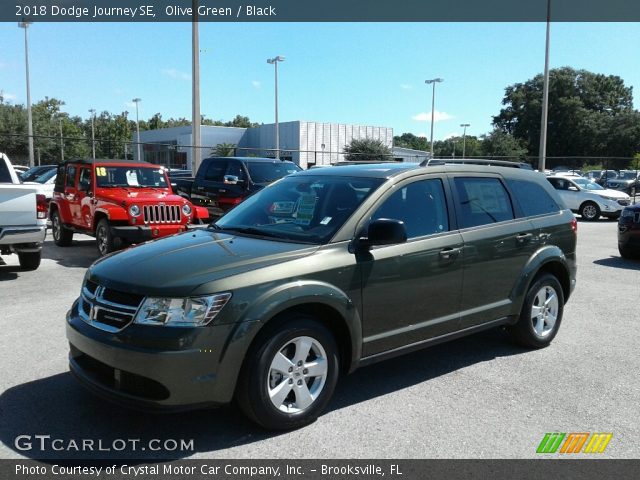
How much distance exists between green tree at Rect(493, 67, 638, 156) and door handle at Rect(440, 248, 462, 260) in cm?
7747

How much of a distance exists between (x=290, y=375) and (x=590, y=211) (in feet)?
67.0

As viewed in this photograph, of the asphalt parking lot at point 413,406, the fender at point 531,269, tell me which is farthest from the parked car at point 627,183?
the asphalt parking lot at point 413,406

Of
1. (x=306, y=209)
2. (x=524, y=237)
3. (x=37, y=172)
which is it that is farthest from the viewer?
(x=37, y=172)

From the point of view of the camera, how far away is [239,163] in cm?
1354

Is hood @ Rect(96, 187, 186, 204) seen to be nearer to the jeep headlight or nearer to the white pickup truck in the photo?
the jeep headlight

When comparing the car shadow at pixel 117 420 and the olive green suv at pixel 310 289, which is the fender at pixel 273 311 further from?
the car shadow at pixel 117 420

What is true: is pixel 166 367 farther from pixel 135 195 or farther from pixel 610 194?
pixel 610 194

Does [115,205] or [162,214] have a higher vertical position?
[115,205]

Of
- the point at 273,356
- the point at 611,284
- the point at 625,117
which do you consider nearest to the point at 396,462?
the point at 273,356

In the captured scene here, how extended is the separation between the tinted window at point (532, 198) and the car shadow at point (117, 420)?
1.90 metres

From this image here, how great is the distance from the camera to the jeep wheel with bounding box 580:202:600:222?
68.9ft

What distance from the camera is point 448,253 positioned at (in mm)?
4551

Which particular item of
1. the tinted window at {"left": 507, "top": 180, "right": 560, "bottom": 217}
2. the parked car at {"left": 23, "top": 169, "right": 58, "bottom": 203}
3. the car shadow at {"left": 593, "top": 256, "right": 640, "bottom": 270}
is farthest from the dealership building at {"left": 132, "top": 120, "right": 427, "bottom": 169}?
the tinted window at {"left": 507, "top": 180, "right": 560, "bottom": 217}
